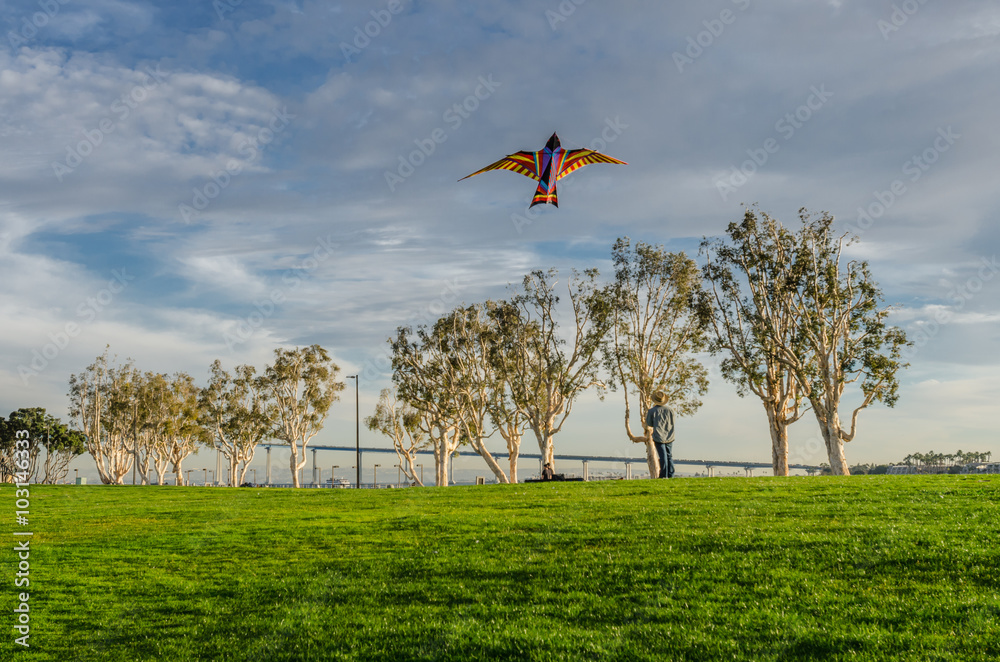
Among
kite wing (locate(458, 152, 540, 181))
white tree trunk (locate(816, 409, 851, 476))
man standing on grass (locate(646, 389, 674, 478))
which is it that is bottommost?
white tree trunk (locate(816, 409, 851, 476))

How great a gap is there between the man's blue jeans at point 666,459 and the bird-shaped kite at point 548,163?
954cm

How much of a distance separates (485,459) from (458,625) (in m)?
47.8

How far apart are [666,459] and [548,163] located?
38.0 ft

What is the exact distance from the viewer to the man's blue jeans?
24.9 meters

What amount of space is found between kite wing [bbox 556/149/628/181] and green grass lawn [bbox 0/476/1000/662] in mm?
13029

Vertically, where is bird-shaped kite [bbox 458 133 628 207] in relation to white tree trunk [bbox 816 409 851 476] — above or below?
above

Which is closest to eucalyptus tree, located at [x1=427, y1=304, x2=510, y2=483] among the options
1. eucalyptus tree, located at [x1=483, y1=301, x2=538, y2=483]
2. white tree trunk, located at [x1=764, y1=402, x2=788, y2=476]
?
eucalyptus tree, located at [x1=483, y1=301, x2=538, y2=483]

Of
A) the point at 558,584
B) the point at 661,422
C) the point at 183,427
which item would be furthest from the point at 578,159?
the point at 183,427

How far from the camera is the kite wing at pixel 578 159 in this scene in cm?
2559

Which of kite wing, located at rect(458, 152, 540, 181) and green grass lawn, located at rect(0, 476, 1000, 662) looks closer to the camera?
green grass lawn, located at rect(0, 476, 1000, 662)

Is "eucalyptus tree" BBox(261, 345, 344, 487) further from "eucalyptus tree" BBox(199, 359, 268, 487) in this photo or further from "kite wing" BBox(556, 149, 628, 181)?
"kite wing" BBox(556, 149, 628, 181)

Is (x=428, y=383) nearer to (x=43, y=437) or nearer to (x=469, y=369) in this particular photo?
(x=469, y=369)

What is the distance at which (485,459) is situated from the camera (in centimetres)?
5612

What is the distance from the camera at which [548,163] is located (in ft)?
83.7
